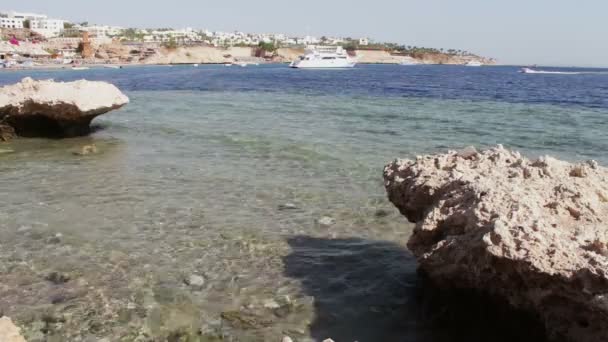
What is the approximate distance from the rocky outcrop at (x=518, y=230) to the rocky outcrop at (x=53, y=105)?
12433 millimetres

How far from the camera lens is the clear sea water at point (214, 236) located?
17.2ft

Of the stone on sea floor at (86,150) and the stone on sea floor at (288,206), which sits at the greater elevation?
the stone on sea floor at (288,206)

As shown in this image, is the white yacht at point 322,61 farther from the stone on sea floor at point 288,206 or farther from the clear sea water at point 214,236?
the stone on sea floor at point 288,206

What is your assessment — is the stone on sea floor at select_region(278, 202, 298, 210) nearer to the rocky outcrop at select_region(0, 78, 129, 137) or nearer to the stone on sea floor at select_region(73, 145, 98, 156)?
the stone on sea floor at select_region(73, 145, 98, 156)

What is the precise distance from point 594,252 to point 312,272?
3254 mm

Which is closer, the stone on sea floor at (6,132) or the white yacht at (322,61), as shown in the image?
the stone on sea floor at (6,132)

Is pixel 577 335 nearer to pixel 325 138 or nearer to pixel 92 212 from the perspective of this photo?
pixel 92 212

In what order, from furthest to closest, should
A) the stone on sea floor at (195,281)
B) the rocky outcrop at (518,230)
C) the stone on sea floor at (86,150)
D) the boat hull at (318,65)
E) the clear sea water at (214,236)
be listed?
the boat hull at (318,65) < the stone on sea floor at (86,150) < the stone on sea floor at (195,281) < the clear sea water at (214,236) < the rocky outcrop at (518,230)

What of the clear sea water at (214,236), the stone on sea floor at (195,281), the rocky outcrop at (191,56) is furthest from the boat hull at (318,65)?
the stone on sea floor at (195,281)

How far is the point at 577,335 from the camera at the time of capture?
404 centimetres

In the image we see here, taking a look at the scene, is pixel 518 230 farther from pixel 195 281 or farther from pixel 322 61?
pixel 322 61

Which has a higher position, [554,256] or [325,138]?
[554,256]

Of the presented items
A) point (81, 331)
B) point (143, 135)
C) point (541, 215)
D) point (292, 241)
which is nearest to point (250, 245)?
point (292, 241)

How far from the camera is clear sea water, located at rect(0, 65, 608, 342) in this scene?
→ 5.24 metres
